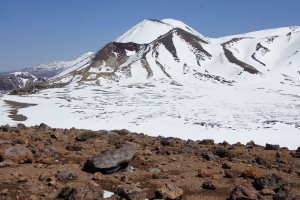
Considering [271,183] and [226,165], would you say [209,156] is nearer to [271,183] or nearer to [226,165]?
[226,165]

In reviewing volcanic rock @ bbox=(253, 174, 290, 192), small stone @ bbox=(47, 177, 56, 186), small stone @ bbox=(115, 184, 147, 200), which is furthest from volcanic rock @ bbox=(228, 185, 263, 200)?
small stone @ bbox=(47, 177, 56, 186)

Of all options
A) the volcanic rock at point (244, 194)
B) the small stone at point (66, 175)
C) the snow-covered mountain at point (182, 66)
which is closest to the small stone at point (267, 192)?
the volcanic rock at point (244, 194)

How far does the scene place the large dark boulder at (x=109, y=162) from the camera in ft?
43.4

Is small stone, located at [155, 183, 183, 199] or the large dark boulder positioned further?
the large dark boulder

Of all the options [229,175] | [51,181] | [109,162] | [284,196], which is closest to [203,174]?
[229,175]

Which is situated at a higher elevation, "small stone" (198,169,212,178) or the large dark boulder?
the large dark boulder

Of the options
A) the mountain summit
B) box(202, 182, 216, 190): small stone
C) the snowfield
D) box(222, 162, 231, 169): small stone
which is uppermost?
the mountain summit

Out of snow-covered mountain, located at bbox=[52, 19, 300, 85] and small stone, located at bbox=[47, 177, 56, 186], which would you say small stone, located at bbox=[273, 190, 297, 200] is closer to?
small stone, located at bbox=[47, 177, 56, 186]

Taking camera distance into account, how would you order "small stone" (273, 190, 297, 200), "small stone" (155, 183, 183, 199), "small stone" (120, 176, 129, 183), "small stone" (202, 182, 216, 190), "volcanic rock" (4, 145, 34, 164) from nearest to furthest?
"small stone" (273, 190, 297, 200)
"small stone" (155, 183, 183, 199)
"small stone" (202, 182, 216, 190)
"small stone" (120, 176, 129, 183)
"volcanic rock" (4, 145, 34, 164)

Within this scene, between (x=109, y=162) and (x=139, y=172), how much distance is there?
1.17 metres

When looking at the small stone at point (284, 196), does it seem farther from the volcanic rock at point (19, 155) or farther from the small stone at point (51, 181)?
the volcanic rock at point (19, 155)

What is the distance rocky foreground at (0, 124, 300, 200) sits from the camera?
11.3 metres

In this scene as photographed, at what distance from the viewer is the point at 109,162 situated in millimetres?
13305

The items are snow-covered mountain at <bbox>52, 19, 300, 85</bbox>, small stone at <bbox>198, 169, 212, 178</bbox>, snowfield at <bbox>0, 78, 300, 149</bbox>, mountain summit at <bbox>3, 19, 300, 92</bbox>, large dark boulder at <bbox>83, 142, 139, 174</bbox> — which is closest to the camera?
large dark boulder at <bbox>83, 142, 139, 174</bbox>
